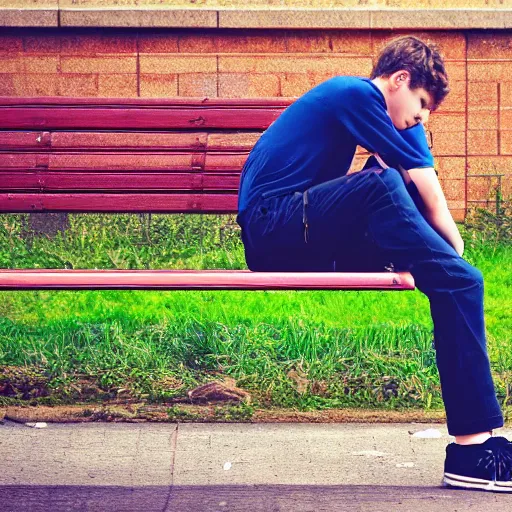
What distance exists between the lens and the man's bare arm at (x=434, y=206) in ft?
10.9

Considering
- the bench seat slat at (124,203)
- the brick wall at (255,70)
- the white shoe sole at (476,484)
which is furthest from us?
the brick wall at (255,70)

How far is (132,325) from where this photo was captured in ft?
15.8

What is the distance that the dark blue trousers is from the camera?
10.1 ft

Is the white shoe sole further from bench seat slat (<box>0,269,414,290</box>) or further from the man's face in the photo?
the man's face

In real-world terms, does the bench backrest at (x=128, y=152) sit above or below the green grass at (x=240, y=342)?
above

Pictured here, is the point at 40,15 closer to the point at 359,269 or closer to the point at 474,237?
the point at 474,237

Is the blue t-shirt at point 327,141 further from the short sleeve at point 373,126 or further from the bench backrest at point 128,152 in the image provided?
the bench backrest at point 128,152

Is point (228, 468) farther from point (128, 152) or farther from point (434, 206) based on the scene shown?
point (128, 152)

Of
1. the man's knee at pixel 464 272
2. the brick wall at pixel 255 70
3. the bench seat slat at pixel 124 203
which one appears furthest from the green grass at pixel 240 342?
the brick wall at pixel 255 70

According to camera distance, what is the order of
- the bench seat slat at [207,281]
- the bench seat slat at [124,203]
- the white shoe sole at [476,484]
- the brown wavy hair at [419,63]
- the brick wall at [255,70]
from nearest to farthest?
the bench seat slat at [207,281] < the white shoe sole at [476,484] < the brown wavy hair at [419,63] < the bench seat slat at [124,203] < the brick wall at [255,70]

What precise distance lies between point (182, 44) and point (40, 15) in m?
0.86

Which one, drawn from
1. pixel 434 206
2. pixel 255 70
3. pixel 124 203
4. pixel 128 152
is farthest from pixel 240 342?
pixel 255 70

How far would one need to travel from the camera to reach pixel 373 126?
10.4 feet

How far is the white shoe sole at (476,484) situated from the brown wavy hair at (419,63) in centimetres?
105
